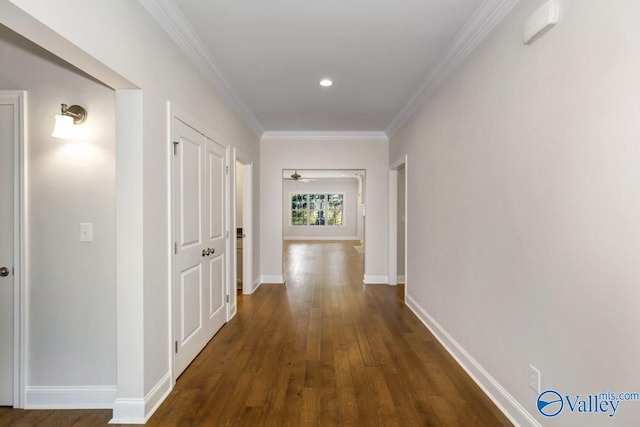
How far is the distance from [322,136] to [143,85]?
3.85 m

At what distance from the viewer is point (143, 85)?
2020 mm

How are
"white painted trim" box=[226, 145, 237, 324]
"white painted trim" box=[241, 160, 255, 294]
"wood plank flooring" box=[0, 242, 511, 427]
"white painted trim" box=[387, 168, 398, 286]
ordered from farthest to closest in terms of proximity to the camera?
1. "white painted trim" box=[387, 168, 398, 286]
2. "white painted trim" box=[241, 160, 255, 294]
3. "white painted trim" box=[226, 145, 237, 324]
4. "wood plank flooring" box=[0, 242, 511, 427]

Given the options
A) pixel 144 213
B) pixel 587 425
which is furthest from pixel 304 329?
pixel 587 425

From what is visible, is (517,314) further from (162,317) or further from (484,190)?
(162,317)

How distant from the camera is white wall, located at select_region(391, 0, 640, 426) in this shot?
1.29 m

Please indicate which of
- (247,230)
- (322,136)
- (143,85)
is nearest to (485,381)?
(143,85)

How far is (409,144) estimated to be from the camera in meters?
4.37

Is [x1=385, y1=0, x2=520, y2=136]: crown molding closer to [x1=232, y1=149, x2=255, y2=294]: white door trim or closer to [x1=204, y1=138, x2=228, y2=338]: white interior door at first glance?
[x1=204, y1=138, x2=228, y2=338]: white interior door

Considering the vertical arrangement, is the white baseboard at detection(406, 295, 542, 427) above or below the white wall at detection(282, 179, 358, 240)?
below

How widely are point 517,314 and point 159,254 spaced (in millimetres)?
2306

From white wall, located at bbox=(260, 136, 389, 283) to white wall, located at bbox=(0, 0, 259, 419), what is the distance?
3046 millimetres

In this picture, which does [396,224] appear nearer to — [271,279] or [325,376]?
[271,279]

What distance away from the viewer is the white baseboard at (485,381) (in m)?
1.93

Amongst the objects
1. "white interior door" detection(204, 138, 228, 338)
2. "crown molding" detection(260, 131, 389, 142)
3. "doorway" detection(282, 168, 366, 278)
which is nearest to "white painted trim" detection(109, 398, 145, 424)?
"white interior door" detection(204, 138, 228, 338)
